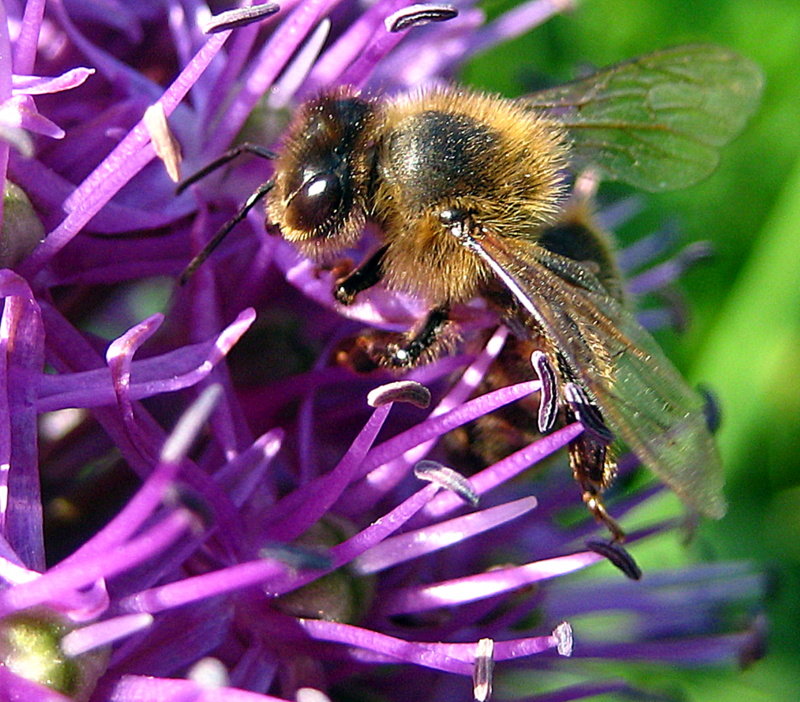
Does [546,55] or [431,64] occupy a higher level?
[431,64]

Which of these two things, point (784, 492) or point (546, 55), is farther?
point (546, 55)

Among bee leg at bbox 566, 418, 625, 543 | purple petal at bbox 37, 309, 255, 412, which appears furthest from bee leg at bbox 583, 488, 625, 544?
purple petal at bbox 37, 309, 255, 412

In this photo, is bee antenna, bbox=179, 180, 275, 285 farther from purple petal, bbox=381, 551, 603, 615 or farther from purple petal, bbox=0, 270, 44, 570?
purple petal, bbox=381, 551, 603, 615

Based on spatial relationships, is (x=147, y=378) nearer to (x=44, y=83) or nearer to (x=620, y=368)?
(x=44, y=83)

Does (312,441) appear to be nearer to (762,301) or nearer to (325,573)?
(325,573)

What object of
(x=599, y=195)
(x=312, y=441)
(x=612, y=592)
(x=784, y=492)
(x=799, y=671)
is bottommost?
(x=799, y=671)

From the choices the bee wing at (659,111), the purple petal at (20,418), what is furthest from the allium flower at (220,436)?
the bee wing at (659,111)

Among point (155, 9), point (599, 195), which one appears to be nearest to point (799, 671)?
point (599, 195)

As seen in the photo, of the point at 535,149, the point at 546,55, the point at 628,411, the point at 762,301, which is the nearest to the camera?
the point at 628,411
